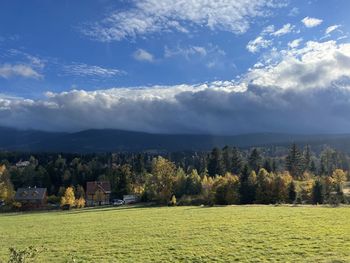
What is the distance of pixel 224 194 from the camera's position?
8100 centimetres

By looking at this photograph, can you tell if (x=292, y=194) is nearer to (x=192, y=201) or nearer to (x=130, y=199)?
(x=192, y=201)

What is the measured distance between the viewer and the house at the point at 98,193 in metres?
123

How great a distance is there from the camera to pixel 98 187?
128500 millimetres

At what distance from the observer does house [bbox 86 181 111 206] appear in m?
123

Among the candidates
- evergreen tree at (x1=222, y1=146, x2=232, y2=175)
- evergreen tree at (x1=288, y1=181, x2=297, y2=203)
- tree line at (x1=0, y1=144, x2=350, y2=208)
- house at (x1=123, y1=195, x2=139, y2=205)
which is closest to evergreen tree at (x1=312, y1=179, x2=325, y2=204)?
tree line at (x1=0, y1=144, x2=350, y2=208)

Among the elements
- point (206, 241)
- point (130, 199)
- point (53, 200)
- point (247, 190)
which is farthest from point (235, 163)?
point (206, 241)

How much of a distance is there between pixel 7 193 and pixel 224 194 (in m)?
63.3

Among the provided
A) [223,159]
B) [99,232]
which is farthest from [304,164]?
[99,232]

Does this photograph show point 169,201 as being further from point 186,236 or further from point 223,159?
point 186,236

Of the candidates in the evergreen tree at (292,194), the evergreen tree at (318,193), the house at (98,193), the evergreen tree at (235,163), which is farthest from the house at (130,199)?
the evergreen tree at (318,193)

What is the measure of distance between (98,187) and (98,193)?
3.66m

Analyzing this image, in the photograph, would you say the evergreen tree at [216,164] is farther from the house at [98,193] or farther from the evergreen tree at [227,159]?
the house at [98,193]

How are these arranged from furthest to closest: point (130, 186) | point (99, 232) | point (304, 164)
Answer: point (304, 164), point (130, 186), point (99, 232)

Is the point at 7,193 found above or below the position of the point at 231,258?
below
